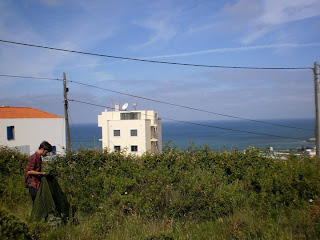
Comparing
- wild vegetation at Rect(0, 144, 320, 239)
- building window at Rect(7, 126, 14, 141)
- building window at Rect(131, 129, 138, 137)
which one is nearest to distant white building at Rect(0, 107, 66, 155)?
building window at Rect(7, 126, 14, 141)

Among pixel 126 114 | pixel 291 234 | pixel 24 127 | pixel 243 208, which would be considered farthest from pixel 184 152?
pixel 126 114

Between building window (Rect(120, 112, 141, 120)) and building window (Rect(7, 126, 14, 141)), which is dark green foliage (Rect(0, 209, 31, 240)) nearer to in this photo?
building window (Rect(7, 126, 14, 141))

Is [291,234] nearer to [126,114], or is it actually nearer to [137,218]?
[137,218]

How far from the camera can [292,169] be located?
18.5ft

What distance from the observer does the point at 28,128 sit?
34875 millimetres

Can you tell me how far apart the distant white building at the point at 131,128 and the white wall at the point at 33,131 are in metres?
11.1

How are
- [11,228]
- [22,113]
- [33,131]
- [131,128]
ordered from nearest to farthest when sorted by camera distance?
[11,228] → [33,131] → [22,113] → [131,128]

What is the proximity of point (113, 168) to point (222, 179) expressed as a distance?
2561mm

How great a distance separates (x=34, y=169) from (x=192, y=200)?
9.70 ft

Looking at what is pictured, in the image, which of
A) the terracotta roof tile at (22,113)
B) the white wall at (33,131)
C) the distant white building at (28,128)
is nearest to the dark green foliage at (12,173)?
the distant white building at (28,128)

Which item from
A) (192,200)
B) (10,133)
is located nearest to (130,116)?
(10,133)

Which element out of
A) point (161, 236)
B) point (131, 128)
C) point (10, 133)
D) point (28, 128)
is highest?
point (28, 128)

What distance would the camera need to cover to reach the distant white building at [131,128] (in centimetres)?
4841

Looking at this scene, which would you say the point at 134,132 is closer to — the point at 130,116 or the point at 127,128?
the point at 127,128
